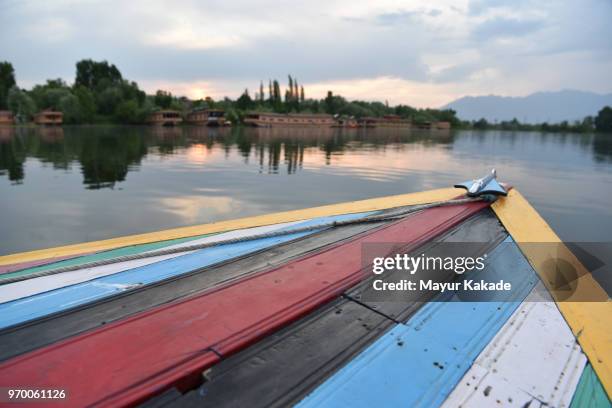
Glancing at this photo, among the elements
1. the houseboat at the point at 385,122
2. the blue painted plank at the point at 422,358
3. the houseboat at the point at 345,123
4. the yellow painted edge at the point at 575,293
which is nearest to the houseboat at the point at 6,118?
the houseboat at the point at 345,123

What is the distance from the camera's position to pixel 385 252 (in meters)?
2.59

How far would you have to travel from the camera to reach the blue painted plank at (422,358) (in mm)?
1348

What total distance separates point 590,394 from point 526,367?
0.76 feet

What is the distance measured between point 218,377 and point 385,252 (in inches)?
62.0

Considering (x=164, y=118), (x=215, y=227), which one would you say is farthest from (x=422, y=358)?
(x=164, y=118)

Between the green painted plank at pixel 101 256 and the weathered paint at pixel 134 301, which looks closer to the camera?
the weathered paint at pixel 134 301

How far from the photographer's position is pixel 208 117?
63.7 meters

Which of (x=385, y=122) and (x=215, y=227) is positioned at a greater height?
(x=385, y=122)

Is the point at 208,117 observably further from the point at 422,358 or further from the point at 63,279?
the point at 422,358

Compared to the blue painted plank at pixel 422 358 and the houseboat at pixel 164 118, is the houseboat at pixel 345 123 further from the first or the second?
the blue painted plank at pixel 422 358

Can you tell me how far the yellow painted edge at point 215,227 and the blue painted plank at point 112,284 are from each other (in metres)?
1.17

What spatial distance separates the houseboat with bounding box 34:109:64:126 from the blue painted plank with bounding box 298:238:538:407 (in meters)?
64.8

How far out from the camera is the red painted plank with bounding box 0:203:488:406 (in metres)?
1.23

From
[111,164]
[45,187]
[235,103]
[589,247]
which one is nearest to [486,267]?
[589,247]
